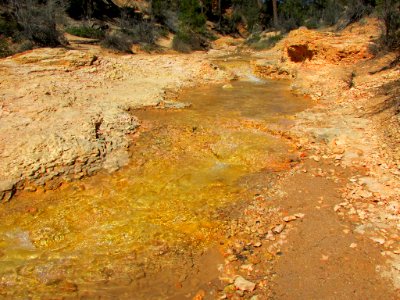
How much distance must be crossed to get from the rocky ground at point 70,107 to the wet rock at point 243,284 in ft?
8.40

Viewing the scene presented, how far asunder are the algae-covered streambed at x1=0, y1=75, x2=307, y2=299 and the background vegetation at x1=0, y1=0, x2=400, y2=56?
22.2 feet

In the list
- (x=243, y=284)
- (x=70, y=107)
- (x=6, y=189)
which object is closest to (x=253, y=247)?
(x=243, y=284)

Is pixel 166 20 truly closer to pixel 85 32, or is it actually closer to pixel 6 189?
pixel 85 32

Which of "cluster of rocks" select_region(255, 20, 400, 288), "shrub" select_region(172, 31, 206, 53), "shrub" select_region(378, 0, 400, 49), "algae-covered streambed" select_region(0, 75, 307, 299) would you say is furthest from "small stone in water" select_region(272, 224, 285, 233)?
"shrub" select_region(172, 31, 206, 53)

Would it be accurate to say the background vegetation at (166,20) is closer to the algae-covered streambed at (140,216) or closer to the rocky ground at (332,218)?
the rocky ground at (332,218)

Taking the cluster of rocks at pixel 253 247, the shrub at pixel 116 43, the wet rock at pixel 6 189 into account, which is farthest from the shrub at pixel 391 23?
the shrub at pixel 116 43

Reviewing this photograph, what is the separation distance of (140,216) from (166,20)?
23.4 meters

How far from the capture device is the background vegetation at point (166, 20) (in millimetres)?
13729

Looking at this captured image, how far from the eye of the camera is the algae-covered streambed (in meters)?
3.25

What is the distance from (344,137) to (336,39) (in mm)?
6672

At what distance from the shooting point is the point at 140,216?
4.07m

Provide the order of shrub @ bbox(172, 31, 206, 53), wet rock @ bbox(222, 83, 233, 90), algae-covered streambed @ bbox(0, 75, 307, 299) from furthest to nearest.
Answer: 1. shrub @ bbox(172, 31, 206, 53)
2. wet rock @ bbox(222, 83, 233, 90)
3. algae-covered streambed @ bbox(0, 75, 307, 299)

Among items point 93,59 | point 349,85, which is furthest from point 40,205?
A: point 349,85

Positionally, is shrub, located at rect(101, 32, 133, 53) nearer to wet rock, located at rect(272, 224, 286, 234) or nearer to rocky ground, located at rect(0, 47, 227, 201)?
rocky ground, located at rect(0, 47, 227, 201)
